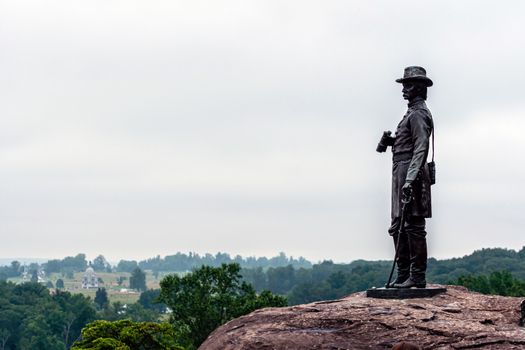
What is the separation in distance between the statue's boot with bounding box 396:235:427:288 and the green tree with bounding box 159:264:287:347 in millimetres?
27167

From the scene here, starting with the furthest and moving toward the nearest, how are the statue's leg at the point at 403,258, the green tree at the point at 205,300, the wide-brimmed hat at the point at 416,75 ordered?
the green tree at the point at 205,300 < the wide-brimmed hat at the point at 416,75 < the statue's leg at the point at 403,258

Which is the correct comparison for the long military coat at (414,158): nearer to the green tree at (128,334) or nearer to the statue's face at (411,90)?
the statue's face at (411,90)

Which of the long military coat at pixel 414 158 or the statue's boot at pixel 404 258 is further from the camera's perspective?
the statue's boot at pixel 404 258

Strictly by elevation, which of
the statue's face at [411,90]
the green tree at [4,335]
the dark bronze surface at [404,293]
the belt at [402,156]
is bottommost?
the green tree at [4,335]

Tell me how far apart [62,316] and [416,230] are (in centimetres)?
7893

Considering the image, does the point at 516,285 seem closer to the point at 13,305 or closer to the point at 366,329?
the point at 366,329

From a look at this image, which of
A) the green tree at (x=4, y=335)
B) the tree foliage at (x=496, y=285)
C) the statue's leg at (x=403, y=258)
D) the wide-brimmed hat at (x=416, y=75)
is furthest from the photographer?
the green tree at (x=4, y=335)

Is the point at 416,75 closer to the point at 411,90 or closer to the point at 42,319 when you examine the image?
the point at 411,90

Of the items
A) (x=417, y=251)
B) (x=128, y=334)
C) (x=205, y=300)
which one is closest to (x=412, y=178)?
(x=417, y=251)

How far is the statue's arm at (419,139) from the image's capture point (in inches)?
632

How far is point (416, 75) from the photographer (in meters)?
16.7

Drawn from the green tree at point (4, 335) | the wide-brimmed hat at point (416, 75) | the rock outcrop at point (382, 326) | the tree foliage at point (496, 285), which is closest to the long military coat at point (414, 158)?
the wide-brimmed hat at point (416, 75)

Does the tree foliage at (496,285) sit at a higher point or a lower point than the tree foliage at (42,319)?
higher

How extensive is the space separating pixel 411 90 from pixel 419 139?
3.49ft
